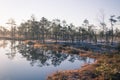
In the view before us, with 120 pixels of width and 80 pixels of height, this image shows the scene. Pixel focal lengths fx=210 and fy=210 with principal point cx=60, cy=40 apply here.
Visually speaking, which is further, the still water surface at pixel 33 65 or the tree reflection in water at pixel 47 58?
the tree reflection in water at pixel 47 58

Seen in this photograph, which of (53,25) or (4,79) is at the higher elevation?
(53,25)

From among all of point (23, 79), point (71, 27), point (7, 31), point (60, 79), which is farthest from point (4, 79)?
point (7, 31)

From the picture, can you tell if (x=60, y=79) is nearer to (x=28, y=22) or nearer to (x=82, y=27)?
(x=82, y=27)

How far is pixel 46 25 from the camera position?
11975 centimetres

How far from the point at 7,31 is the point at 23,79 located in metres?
146

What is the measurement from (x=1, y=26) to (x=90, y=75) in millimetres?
151204

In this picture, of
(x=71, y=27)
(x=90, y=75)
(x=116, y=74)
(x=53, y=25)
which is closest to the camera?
(x=116, y=74)

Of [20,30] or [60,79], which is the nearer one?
[60,79]

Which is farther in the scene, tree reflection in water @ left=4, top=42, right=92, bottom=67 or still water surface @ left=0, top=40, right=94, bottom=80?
tree reflection in water @ left=4, top=42, right=92, bottom=67

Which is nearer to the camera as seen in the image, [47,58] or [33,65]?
[33,65]

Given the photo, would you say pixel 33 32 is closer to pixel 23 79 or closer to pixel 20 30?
pixel 20 30

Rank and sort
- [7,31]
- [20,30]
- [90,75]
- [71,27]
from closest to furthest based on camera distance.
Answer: [90,75]
[71,27]
[20,30]
[7,31]

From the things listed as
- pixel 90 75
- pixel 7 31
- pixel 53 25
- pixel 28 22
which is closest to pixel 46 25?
pixel 53 25

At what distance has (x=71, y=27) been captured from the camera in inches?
4914
